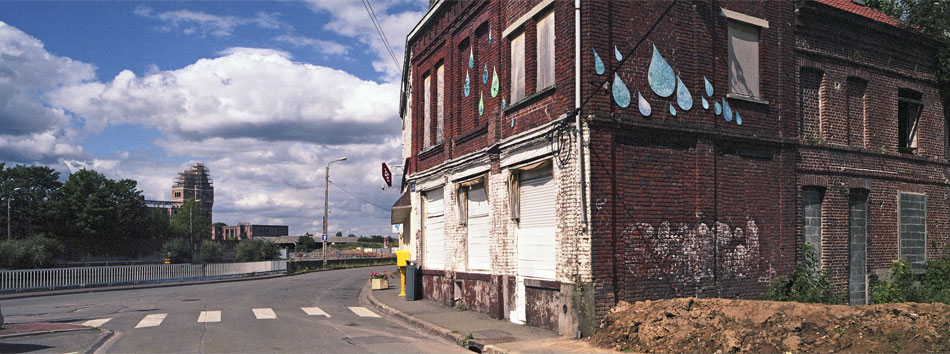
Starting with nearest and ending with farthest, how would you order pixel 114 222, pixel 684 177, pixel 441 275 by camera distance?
pixel 684 177 < pixel 441 275 < pixel 114 222

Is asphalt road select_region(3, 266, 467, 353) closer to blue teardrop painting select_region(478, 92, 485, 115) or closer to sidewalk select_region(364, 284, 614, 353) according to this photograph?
sidewalk select_region(364, 284, 614, 353)

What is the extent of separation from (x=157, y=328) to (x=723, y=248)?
11330mm

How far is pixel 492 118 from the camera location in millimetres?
16016

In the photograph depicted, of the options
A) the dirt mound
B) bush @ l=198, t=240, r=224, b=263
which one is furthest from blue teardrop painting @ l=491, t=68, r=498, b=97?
bush @ l=198, t=240, r=224, b=263

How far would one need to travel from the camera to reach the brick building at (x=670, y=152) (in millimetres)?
12422

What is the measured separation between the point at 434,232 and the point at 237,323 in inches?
292

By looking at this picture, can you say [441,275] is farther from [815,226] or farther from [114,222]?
[114,222]

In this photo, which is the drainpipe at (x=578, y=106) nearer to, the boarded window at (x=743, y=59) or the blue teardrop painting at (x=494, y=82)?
the boarded window at (x=743, y=59)

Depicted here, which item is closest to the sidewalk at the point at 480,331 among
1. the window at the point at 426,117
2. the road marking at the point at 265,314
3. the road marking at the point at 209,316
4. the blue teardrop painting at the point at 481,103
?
the road marking at the point at 265,314

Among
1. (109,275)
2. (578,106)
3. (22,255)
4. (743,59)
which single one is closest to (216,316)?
(578,106)

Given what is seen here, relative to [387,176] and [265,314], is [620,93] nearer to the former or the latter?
[265,314]

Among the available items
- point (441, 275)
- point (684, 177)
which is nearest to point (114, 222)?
point (441, 275)

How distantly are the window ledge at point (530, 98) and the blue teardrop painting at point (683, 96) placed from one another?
2.38 metres

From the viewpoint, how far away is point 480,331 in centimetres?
1351
